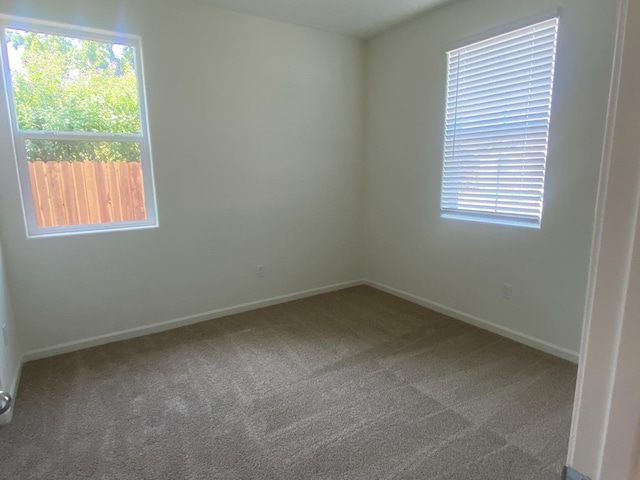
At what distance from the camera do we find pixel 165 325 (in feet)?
10.9

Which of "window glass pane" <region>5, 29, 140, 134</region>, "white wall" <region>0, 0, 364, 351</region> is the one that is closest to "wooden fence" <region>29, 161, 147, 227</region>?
"white wall" <region>0, 0, 364, 351</region>

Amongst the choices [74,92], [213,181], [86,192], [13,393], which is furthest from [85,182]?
[13,393]

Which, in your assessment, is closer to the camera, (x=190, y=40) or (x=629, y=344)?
(x=629, y=344)

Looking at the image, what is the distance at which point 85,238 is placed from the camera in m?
2.91

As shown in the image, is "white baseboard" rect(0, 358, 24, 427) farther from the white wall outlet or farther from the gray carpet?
the white wall outlet

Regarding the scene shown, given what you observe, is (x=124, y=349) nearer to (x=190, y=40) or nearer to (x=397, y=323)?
(x=397, y=323)

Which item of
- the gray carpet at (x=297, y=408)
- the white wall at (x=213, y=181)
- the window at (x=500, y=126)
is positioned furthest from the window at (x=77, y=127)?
the window at (x=500, y=126)

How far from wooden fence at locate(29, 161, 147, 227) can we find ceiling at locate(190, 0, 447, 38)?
1.61 metres

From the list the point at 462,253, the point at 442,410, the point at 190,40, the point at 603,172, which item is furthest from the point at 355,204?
the point at 603,172

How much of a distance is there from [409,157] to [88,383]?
3.32 m

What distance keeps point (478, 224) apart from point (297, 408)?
7.03 feet

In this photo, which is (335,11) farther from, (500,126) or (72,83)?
(72,83)

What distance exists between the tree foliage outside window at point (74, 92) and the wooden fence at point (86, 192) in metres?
0.07

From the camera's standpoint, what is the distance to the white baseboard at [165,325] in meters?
2.88
